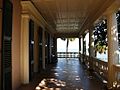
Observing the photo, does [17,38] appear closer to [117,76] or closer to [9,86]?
[9,86]

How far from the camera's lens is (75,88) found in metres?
7.73

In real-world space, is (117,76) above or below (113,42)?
below

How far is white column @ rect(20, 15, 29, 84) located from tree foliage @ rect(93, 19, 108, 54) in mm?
4919

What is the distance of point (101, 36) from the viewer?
12719 millimetres

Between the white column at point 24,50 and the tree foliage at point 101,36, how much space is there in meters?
4.92

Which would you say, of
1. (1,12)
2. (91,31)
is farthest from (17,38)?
(91,31)

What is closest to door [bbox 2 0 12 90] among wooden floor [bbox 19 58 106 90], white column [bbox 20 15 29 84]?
wooden floor [bbox 19 58 106 90]

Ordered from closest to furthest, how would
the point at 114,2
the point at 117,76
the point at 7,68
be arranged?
the point at 7,68, the point at 114,2, the point at 117,76

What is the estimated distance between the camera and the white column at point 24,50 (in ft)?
27.8

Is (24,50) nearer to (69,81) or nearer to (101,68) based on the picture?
(69,81)

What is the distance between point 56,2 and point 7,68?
381 centimetres

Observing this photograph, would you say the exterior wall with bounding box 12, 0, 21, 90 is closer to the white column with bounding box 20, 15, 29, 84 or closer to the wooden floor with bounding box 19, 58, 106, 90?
the white column with bounding box 20, 15, 29, 84

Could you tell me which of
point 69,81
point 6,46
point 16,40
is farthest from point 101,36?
point 6,46

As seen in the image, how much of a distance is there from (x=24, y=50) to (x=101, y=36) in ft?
18.0
